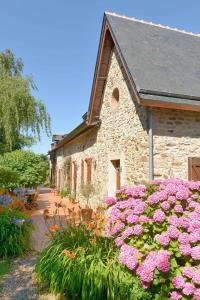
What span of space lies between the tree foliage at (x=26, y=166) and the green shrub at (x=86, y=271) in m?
7.74

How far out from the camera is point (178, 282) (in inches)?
118

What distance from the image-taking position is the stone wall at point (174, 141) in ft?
23.5

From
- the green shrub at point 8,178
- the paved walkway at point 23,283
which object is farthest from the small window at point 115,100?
the paved walkway at point 23,283

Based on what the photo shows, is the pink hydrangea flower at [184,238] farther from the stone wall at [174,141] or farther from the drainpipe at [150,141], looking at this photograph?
the stone wall at [174,141]

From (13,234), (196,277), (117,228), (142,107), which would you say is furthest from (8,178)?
(196,277)

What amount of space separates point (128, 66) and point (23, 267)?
5448mm

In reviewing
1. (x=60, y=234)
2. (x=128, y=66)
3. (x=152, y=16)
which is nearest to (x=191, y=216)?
(x=60, y=234)

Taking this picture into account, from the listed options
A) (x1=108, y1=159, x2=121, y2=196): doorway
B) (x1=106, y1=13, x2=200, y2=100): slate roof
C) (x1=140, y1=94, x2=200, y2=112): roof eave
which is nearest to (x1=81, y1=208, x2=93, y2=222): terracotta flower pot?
(x1=140, y1=94, x2=200, y2=112): roof eave

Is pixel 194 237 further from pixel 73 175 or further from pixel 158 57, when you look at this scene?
pixel 73 175

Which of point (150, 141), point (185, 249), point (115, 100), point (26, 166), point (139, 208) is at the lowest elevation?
point (185, 249)

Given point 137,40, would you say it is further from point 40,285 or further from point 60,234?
point 40,285

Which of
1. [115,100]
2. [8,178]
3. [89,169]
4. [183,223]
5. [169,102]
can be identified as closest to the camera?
[183,223]

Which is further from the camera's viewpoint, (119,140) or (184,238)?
(119,140)

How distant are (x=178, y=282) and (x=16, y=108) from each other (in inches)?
592
